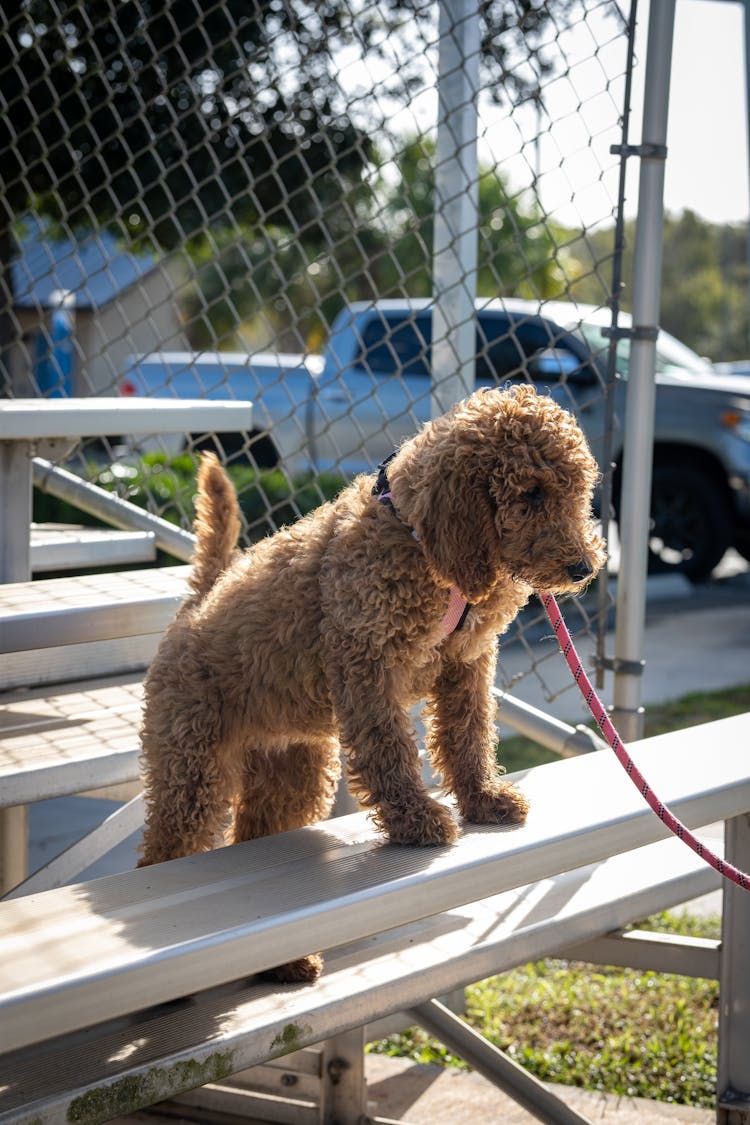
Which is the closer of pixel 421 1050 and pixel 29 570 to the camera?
pixel 29 570

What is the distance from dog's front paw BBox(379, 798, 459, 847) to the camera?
1.75m

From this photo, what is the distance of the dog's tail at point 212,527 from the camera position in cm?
218

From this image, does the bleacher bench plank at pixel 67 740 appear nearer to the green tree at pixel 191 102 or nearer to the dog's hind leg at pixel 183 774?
the dog's hind leg at pixel 183 774

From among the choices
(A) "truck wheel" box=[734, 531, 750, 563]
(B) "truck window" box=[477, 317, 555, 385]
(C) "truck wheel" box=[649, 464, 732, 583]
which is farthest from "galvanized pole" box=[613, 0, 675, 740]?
(A) "truck wheel" box=[734, 531, 750, 563]

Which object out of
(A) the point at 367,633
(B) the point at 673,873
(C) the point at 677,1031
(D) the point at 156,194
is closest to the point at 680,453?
(D) the point at 156,194

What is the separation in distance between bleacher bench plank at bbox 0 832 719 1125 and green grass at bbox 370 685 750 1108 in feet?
2.71

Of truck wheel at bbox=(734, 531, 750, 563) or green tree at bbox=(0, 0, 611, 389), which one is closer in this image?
green tree at bbox=(0, 0, 611, 389)

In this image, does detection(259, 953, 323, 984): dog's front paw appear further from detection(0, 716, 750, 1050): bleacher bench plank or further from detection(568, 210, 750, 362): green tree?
detection(568, 210, 750, 362): green tree

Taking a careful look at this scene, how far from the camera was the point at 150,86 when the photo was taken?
8.55 meters

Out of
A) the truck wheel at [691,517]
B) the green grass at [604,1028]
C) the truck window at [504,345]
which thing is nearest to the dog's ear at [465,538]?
the green grass at [604,1028]

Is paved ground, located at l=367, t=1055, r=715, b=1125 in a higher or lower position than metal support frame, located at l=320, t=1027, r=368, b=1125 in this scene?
lower

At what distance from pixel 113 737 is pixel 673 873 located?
1.09 m

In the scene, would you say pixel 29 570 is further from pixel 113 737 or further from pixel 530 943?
pixel 530 943

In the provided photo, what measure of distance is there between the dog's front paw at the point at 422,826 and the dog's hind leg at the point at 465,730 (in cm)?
18
